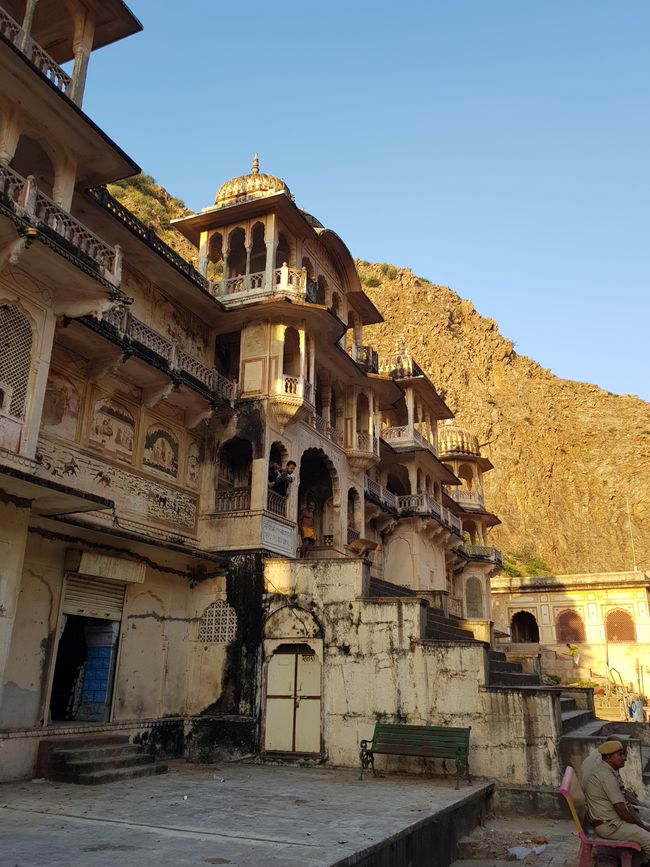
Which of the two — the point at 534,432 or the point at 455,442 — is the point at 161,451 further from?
the point at 534,432

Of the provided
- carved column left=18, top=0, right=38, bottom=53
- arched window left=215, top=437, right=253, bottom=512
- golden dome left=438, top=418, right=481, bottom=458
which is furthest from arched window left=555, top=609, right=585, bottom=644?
carved column left=18, top=0, right=38, bottom=53

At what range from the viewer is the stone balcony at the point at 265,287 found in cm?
1862

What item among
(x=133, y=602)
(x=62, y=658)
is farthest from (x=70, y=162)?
(x=62, y=658)

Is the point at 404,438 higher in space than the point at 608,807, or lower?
higher

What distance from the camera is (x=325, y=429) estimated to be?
67.5 feet

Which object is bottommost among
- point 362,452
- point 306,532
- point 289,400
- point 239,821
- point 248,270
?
point 239,821

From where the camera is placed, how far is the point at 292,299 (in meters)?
18.3

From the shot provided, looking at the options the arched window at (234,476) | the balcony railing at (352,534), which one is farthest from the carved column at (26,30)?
the balcony railing at (352,534)

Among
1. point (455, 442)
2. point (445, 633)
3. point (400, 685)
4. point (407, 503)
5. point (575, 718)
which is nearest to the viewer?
point (400, 685)

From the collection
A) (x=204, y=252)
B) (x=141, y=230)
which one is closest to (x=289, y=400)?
(x=141, y=230)

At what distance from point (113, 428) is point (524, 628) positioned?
1393 inches

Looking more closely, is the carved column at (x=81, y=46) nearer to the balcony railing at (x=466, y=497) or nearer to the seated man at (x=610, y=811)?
the seated man at (x=610, y=811)

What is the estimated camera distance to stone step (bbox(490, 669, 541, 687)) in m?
14.0

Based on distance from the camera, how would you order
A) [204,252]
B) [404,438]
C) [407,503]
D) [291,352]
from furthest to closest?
[404,438] < [407,503] < [204,252] < [291,352]
